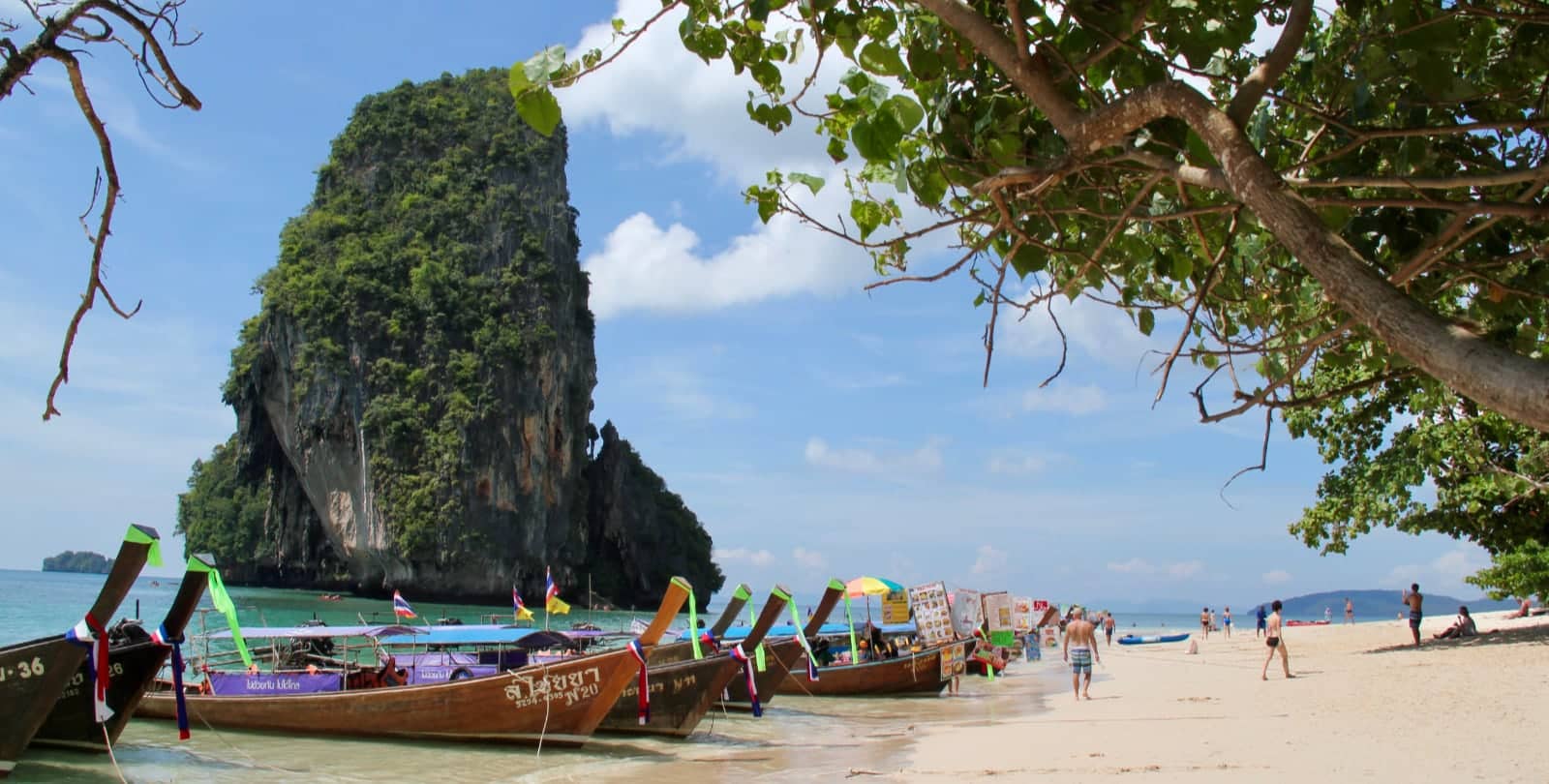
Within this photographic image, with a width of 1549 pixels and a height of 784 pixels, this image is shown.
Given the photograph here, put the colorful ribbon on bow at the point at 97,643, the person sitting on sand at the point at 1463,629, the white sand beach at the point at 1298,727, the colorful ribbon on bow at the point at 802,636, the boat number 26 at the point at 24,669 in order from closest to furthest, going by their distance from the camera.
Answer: the white sand beach at the point at 1298,727 < the colorful ribbon on bow at the point at 97,643 < the boat number 26 at the point at 24,669 < the colorful ribbon on bow at the point at 802,636 < the person sitting on sand at the point at 1463,629

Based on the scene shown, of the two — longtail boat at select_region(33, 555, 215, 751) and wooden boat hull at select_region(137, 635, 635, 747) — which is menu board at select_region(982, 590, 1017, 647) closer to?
wooden boat hull at select_region(137, 635, 635, 747)

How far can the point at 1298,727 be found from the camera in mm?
8125

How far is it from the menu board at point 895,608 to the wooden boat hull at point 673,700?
33.8 ft

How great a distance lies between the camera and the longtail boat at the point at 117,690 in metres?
7.79

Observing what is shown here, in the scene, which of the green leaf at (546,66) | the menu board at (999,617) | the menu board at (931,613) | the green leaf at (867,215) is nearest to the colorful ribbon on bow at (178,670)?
the green leaf at (867,215)

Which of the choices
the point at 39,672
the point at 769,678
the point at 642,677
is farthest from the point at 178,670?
the point at 769,678

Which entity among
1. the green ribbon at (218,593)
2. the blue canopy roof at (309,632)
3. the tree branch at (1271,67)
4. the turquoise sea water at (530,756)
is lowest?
the turquoise sea water at (530,756)

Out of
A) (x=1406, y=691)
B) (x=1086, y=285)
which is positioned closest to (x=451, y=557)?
(x=1406, y=691)

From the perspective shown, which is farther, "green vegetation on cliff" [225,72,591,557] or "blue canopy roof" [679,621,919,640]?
"green vegetation on cliff" [225,72,591,557]

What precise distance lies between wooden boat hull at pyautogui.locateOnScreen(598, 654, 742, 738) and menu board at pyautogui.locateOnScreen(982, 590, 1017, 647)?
1200 centimetres

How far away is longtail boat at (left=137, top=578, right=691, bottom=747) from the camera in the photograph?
8711 mm

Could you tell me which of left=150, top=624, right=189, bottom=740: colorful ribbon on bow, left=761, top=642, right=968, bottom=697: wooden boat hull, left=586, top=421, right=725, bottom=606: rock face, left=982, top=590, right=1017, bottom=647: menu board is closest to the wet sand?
left=150, top=624, right=189, bottom=740: colorful ribbon on bow

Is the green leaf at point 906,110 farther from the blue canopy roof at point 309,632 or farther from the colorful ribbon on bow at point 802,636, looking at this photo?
the blue canopy roof at point 309,632

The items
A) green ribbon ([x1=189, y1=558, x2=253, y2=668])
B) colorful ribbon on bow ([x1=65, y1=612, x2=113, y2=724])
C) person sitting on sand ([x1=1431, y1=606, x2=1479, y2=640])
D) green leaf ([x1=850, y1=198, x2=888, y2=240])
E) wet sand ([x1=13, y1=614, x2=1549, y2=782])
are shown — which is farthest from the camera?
person sitting on sand ([x1=1431, y1=606, x2=1479, y2=640])
